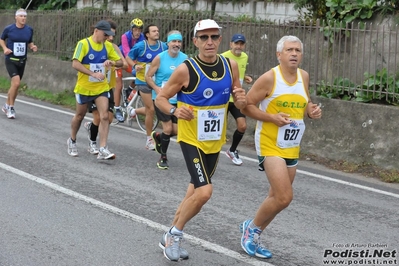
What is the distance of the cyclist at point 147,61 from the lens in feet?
41.9

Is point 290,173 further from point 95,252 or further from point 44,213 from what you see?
point 44,213

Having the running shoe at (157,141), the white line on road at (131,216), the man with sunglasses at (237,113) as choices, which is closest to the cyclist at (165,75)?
the running shoe at (157,141)

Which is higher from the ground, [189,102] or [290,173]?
[189,102]

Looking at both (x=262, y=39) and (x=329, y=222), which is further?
(x=262, y=39)

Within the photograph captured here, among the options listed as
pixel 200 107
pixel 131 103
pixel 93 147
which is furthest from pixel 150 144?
pixel 200 107

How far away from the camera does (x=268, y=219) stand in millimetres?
7012

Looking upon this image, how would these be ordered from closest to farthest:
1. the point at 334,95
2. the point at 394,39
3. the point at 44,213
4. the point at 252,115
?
1. the point at 252,115
2. the point at 44,213
3. the point at 394,39
4. the point at 334,95

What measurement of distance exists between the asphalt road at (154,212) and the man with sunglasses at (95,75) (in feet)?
1.10

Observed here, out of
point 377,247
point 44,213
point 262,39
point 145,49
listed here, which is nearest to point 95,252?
point 44,213

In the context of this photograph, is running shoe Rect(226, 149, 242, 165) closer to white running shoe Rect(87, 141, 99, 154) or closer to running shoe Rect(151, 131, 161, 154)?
running shoe Rect(151, 131, 161, 154)

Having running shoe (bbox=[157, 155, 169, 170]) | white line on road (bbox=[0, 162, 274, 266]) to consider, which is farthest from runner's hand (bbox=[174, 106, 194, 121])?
running shoe (bbox=[157, 155, 169, 170])

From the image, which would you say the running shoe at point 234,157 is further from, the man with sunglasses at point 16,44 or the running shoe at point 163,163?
the man with sunglasses at point 16,44

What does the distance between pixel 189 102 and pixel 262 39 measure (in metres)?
7.93

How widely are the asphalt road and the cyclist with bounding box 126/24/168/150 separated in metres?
0.54
